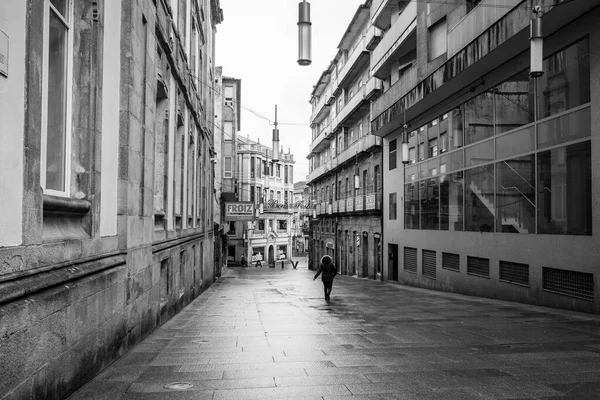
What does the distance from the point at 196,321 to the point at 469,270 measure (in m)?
10.5

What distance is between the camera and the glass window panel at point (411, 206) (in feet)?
78.9

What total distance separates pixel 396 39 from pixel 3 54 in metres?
24.0

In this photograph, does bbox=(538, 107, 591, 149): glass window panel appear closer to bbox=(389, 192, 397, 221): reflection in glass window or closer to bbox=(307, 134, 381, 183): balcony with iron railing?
bbox=(389, 192, 397, 221): reflection in glass window

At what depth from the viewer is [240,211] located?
36.8 meters

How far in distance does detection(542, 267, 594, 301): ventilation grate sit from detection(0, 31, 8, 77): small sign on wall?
12073mm

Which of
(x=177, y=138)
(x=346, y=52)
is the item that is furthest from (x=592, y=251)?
(x=346, y=52)

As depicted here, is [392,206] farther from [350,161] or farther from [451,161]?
[350,161]

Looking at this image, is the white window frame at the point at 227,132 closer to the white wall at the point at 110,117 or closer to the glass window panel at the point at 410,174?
the glass window panel at the point at 410,174

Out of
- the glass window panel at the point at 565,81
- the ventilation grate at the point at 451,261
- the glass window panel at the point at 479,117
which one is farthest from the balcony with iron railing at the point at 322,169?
the glass window panel at the point at 565,81

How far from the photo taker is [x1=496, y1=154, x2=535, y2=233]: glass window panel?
1433 cm

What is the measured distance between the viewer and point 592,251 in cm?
1159

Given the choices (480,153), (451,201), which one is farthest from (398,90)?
(480,153)

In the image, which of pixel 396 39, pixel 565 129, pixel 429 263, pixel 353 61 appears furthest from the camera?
Result: pixel 353 61

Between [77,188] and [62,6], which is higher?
[62,6]
